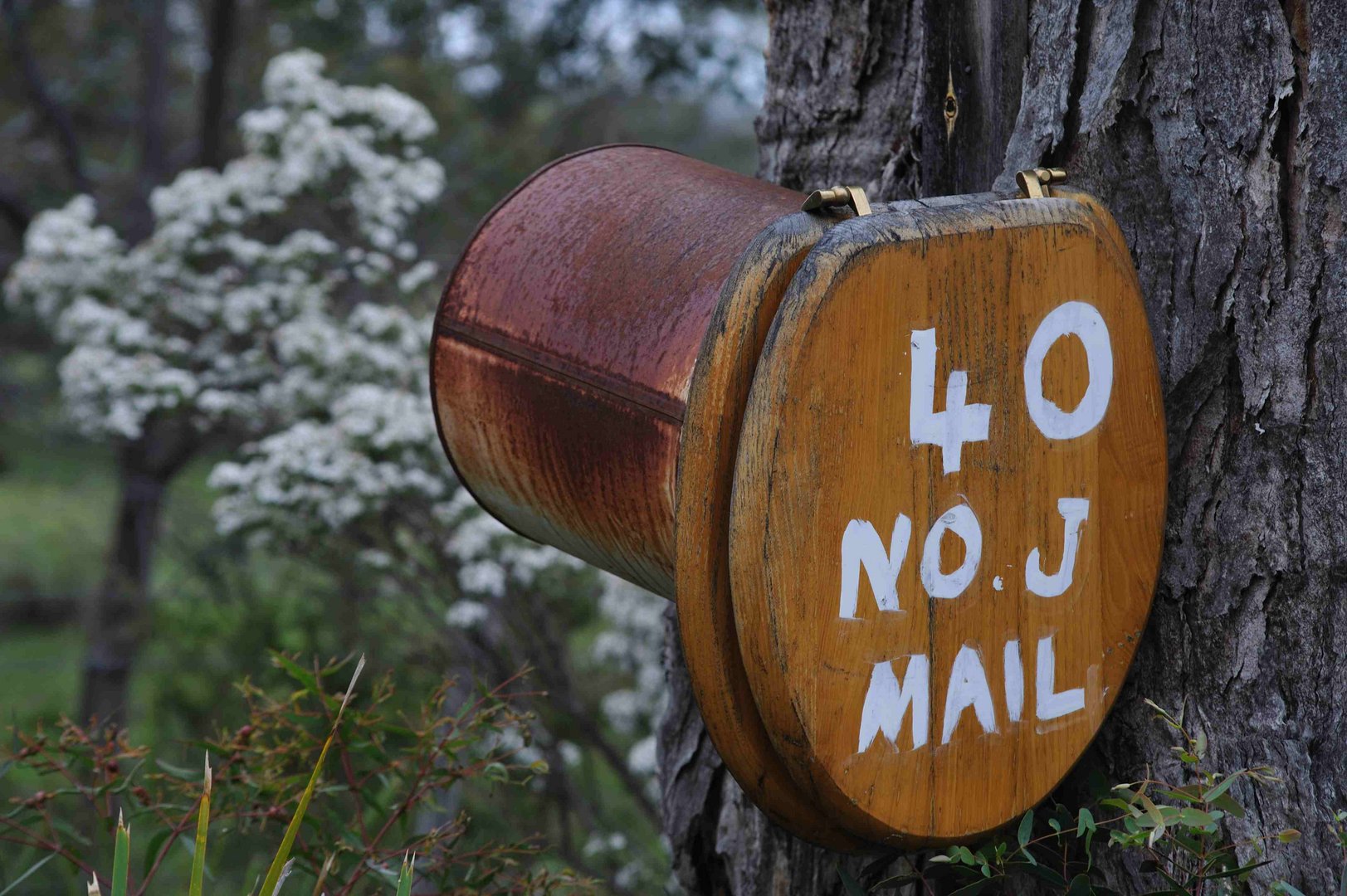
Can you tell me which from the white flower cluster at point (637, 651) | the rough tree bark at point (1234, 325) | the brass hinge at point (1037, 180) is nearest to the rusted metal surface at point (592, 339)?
the brass hinge at point (1037, 180)

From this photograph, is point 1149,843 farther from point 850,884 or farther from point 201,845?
point 201,845

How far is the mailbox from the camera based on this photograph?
100 cm

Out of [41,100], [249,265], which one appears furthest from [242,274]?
[41,100]

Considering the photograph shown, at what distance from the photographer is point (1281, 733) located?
1.21 metres

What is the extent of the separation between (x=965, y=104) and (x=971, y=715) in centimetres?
77

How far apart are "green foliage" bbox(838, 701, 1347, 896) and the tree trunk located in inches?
202

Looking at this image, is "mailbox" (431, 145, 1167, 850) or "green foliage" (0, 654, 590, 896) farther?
"green foliage" (0, 654, 590, 896)

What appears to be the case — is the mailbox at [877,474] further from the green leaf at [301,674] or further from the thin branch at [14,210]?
the thin branch at [14,210]

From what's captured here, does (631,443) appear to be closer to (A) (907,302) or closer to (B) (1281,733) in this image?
(A) (907,302)

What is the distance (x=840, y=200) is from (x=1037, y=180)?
9.7 inches

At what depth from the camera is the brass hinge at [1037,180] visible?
3.85 ft

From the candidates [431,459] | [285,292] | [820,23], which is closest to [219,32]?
[285,292]

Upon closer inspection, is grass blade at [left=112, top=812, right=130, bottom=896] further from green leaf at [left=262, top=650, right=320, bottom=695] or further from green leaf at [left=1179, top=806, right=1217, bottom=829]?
green leaf at [left=1179, top=806, right=1217, bottom=829]

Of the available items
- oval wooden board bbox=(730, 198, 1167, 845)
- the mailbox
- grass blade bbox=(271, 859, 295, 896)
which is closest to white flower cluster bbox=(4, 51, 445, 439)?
grass blade bbox=(271, 859, 295, 896)
